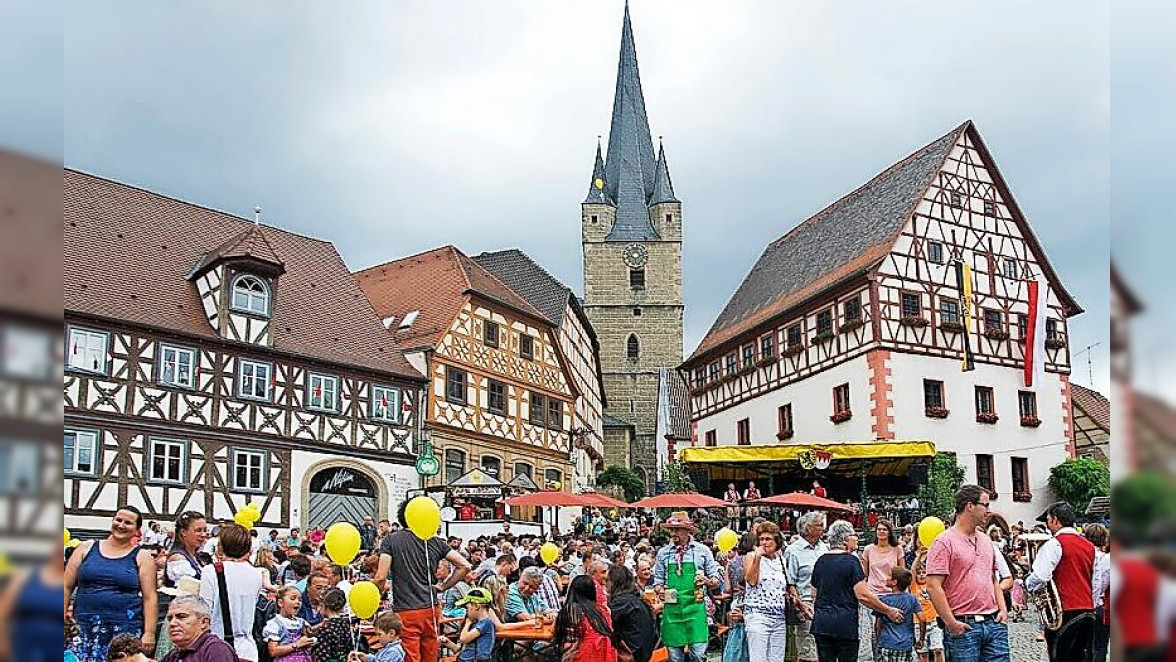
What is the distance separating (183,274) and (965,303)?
→ 852 inches

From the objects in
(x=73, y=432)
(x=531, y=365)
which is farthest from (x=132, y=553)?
(x=531, y=365)

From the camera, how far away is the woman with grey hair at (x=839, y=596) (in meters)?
9.84

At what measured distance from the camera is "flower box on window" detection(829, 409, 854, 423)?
35.6 m

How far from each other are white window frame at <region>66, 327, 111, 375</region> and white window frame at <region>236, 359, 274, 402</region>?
3.49 meters

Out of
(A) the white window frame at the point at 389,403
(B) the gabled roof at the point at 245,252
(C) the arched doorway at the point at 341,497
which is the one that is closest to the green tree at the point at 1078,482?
(A) the white window frame at the point at 389,403

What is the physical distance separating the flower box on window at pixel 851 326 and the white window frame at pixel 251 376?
53.8ft

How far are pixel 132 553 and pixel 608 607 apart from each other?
3.52m

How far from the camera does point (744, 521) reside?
3180 cm

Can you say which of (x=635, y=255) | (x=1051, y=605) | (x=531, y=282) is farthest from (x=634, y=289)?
(x=1051, y=605)

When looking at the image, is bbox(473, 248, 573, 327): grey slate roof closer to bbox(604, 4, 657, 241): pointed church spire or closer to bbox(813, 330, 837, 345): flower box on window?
bbox(813, 330, 837, 345): flower box on window

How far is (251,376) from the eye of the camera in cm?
2945
